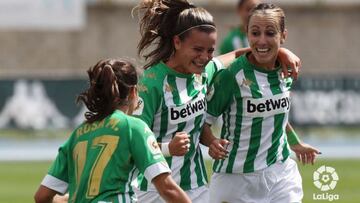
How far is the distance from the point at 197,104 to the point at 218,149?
39 cm

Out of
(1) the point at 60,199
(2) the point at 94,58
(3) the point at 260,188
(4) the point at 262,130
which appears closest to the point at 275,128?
(4) the point at 262,130

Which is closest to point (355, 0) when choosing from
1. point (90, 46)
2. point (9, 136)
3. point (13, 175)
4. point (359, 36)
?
point (359, 36)

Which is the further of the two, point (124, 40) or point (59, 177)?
Result: point (124, 40)

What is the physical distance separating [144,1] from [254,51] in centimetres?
81

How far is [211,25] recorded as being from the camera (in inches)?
271

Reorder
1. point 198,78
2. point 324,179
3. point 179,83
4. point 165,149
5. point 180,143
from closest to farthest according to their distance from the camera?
point 180,143 → point 165,149 → point 179,83 → point 198,78 → point 324,179

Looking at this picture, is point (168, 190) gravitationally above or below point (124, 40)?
above

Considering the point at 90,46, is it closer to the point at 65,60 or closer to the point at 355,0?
the point at 65,60

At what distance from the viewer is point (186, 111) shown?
6832 millimetres

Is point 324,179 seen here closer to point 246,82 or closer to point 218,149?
point 246,82

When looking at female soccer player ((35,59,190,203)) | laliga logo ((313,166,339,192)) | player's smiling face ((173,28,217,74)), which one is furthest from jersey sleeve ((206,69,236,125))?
laliga logo ((313,166,339,192))

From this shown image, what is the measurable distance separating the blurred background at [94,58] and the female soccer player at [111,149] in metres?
14.1

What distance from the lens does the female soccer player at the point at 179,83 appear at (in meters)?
6.79

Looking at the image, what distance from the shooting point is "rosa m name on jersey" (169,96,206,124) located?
680 cm
